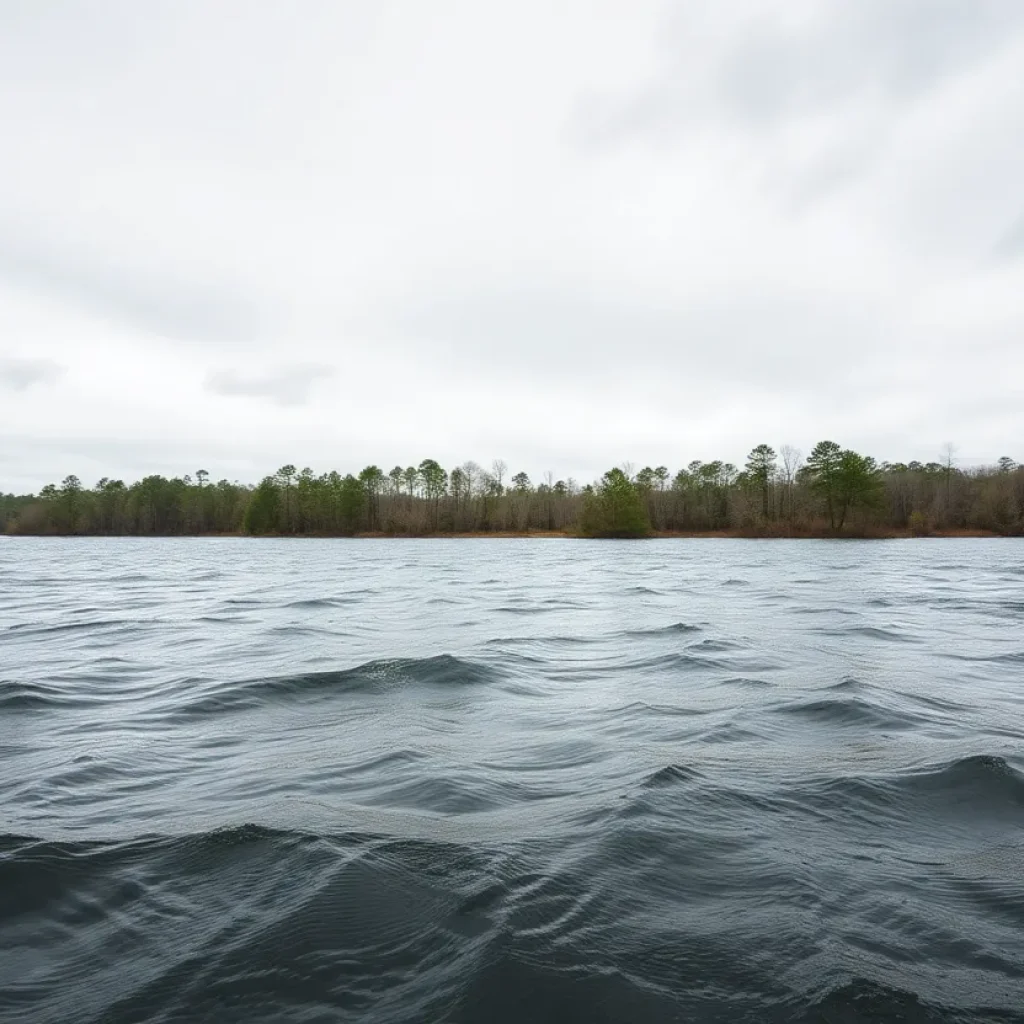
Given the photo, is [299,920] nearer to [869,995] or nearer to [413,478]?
[869,995]

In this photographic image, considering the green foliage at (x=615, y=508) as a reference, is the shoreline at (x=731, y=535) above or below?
below

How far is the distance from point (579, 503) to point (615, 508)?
40.0m

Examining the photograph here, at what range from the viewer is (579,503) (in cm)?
13150

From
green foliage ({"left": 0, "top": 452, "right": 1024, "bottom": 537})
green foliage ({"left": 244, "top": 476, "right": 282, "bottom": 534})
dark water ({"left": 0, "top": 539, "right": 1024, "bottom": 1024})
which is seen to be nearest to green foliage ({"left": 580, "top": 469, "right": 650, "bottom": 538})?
green foliage ({"left": 0, "top": 452, "right": 1024, "bottom": 537})

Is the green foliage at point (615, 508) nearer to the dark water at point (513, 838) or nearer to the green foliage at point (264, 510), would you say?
the green foliage at point (264, 510)

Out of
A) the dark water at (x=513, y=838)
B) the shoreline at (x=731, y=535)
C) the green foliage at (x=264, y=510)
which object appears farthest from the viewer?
the green foliage at (x=264, y=510)

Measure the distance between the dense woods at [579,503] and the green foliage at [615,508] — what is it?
0.17 meters

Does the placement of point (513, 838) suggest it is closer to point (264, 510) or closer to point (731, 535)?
point (731, 535)

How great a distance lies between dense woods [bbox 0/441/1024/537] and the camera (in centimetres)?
9262

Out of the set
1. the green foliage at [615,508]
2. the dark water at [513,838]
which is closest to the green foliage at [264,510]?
the green foliage at [615,508]

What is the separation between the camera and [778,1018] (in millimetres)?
2900

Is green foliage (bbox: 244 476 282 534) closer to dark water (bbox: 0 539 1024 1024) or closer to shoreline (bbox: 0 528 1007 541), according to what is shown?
shoreline (bbox: 0 528 1007 541)

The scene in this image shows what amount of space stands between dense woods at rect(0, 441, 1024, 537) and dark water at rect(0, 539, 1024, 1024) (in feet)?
Answer: 273

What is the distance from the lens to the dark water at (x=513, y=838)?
315 cm
